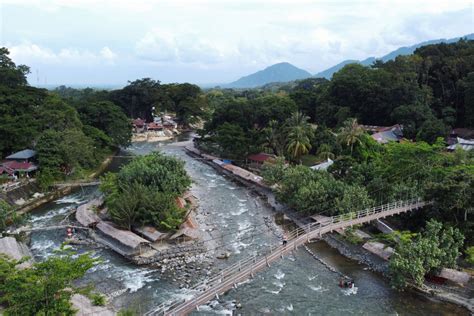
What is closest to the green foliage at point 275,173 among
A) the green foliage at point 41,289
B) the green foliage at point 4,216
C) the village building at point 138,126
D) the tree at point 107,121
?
the green foliage at point 4,216

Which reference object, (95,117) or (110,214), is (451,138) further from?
(95,117)

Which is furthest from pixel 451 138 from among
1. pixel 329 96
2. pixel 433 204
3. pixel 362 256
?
pixel 362 256

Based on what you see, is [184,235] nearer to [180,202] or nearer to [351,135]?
[180,202]

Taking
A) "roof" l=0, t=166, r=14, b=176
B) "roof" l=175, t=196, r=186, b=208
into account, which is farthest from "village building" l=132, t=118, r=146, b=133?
"roof" l=175, t=196, r=186, b=208

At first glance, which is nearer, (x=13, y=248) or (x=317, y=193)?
(x=13, y=248)

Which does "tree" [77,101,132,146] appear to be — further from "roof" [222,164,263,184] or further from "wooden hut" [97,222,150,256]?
"wooden hut" [97,222,150,256]

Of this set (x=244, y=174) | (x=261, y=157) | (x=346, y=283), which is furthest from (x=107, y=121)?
(x=346, y=283)
